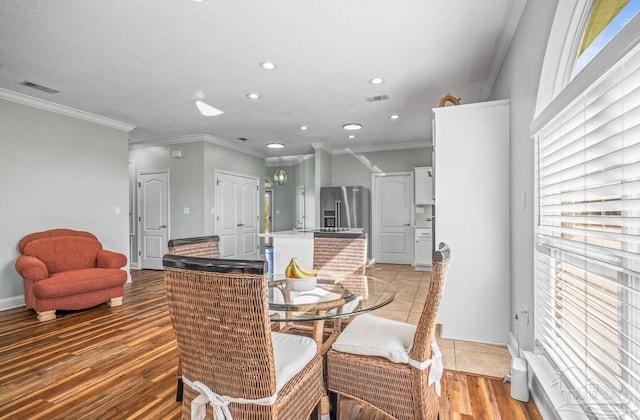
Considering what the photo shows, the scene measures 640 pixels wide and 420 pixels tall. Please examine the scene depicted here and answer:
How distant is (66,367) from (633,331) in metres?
3.32

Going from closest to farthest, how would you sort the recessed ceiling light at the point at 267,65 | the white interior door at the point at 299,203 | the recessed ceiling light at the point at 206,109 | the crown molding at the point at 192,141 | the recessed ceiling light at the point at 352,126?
the recessed ceiling light at the point at 267,65
the recessed ceiling light at the point at 206,109
the recessed ceiling light at the point at 352,126
the crown molding at the point at 192,141
the white interior door at the point at 299,203

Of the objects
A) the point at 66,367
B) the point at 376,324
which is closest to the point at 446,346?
the point at 376,324

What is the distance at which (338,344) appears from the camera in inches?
66.2

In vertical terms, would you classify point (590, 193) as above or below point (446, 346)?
above

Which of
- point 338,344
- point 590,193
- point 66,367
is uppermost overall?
point 590,193


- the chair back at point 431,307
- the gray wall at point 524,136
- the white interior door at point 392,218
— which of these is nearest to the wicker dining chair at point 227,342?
the chair back at point 431,307

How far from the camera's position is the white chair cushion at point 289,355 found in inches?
53.5

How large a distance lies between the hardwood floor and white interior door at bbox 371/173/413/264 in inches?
183

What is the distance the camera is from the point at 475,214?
2811 mm

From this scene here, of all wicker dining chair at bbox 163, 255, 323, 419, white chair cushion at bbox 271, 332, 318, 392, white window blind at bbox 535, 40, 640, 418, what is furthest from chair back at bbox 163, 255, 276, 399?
white window blind at bbox 535, 40, 640, 418

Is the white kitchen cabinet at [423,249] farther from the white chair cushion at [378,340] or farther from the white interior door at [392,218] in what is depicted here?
the white chair cushion at [378,340]

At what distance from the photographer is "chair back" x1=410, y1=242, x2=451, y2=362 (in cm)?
143

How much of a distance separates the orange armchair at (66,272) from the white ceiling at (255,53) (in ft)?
5.85

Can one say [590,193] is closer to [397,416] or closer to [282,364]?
[397,416]
